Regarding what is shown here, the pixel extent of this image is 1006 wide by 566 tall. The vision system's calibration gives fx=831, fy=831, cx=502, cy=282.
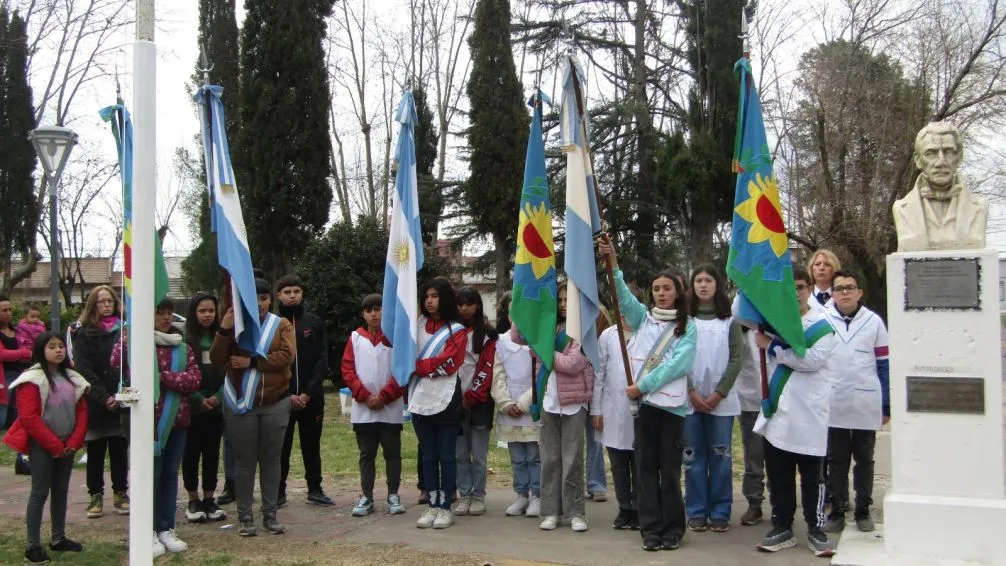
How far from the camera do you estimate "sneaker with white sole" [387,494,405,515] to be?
6.84m

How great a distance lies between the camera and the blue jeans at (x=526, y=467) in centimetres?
671

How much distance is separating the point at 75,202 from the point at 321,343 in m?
32.5

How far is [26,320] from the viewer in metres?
11.6

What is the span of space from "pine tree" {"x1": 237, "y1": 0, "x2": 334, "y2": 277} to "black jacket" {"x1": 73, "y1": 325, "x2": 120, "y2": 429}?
12236 mm

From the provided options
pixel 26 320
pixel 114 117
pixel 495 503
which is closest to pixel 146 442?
pixel 114 117

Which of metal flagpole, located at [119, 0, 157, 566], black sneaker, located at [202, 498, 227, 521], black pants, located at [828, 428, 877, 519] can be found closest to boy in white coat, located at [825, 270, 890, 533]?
black pants, located at [828, 428, 877, 519]

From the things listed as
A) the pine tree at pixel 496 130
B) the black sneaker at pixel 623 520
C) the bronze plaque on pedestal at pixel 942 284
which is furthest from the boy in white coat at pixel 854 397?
the pine tree at pixel 496 130

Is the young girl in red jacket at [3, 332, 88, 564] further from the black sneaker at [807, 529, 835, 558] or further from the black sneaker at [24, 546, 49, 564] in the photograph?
the black sneaker at [807, 529, 835, 558]

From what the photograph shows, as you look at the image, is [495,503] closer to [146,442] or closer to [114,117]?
[146,442]

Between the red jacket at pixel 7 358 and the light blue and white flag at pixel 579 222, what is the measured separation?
657 centimetres

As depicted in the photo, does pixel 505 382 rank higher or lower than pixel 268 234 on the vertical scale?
lower

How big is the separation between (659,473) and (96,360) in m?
4.44

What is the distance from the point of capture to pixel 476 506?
6812 millimetres

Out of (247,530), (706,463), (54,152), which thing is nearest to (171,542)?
(247,530)
